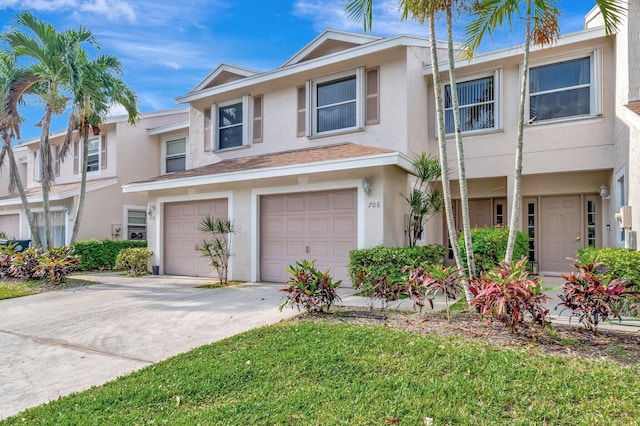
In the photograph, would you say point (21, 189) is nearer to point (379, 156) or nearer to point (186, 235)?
point (186, 235)

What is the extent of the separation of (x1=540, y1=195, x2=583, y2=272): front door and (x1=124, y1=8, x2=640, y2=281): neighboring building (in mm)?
30

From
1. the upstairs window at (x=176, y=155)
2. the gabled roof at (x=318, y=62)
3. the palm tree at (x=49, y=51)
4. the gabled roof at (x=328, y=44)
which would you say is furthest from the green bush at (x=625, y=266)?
the upstairs window at (x=176, y=155)

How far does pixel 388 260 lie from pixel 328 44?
754 centimetres

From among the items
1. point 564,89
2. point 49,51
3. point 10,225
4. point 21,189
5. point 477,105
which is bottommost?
point 10,225

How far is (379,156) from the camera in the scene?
29.2ft

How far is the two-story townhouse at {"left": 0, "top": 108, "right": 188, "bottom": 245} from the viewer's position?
17.0m

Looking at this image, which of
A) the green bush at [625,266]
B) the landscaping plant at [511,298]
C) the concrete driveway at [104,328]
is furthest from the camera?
the green bush at [625,266]

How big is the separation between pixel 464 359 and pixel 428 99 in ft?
31.7

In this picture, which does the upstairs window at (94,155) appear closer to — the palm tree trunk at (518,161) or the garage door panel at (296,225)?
the garage door panel at (296,225)

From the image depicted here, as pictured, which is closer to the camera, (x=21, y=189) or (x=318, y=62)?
(x=318, y=62)

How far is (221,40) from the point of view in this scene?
540 inches

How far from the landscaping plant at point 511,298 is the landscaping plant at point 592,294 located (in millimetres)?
457

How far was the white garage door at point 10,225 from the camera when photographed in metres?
20.0

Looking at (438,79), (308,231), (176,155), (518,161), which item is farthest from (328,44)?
(176,155)
